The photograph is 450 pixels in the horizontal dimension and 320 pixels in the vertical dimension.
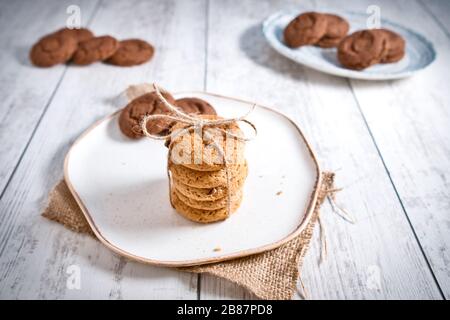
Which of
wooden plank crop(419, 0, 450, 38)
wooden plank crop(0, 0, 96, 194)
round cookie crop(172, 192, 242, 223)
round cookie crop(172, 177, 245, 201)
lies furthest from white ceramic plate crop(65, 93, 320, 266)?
wooden plank crop(419, 0, 450, 38)

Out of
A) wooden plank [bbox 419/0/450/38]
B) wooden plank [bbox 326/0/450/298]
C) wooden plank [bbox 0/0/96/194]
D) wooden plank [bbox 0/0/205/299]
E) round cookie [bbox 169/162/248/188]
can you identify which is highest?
round cookie [bbox 169/162/248/188]

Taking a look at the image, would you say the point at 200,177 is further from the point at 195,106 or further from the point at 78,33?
the point at 78,33

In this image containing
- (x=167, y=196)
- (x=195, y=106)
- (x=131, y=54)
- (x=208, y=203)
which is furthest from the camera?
(x=131, y=54)

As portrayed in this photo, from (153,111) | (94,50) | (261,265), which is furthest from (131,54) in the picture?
(261,265)

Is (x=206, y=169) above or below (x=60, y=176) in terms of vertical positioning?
above

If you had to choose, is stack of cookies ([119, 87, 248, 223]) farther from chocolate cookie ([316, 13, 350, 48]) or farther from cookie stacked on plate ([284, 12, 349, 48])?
chocolate cookie ([316, 13, 350, 48])

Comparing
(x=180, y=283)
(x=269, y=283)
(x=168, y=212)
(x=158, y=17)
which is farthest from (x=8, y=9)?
(x=269, y=283)
